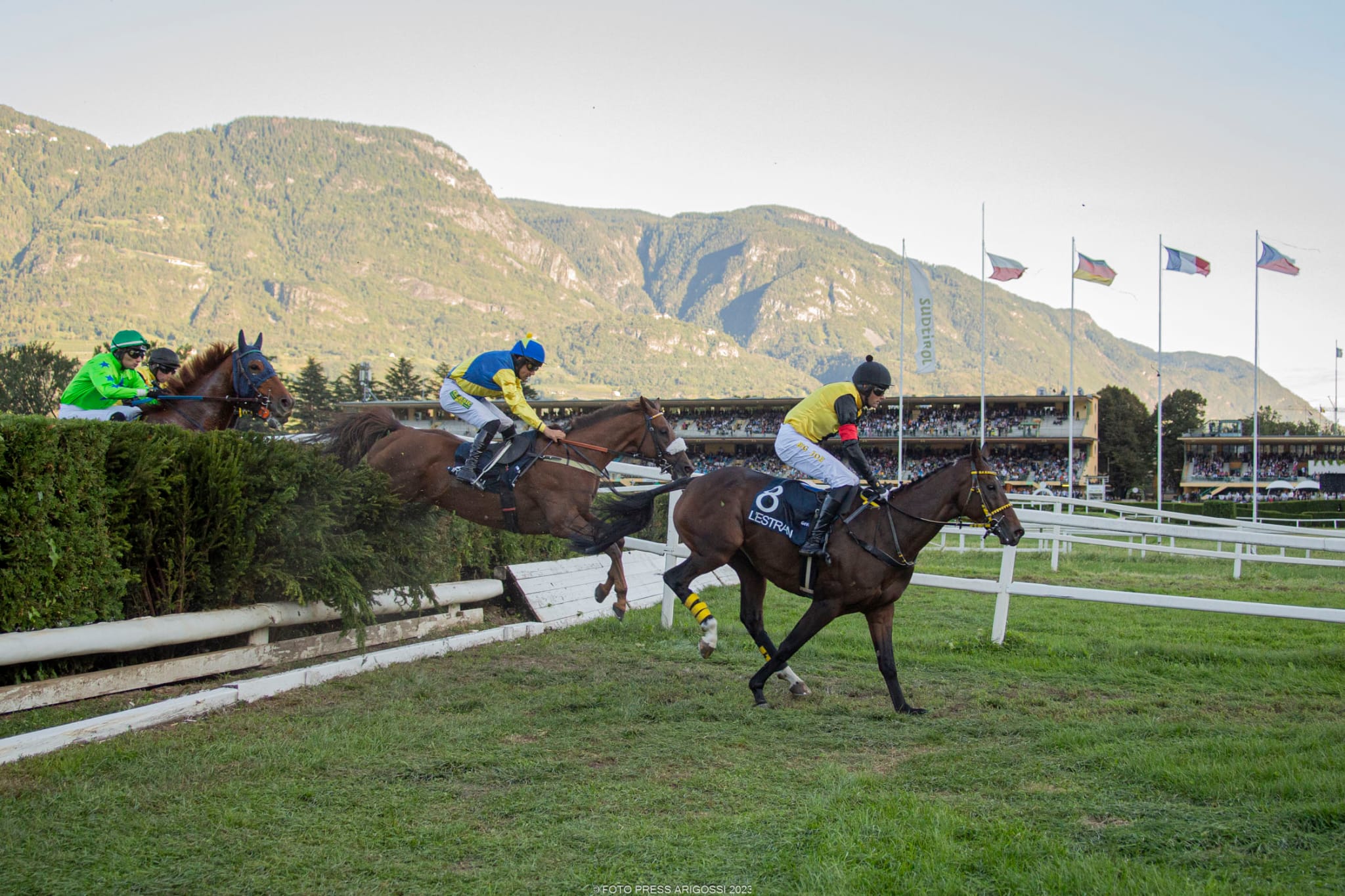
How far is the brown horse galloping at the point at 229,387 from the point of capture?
29.5 feet

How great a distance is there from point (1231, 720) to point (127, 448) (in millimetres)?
7321

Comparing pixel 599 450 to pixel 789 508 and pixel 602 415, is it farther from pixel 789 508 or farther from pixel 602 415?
pixel 789 508

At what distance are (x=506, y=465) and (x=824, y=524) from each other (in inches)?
125

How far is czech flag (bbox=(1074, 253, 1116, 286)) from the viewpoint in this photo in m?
36.3

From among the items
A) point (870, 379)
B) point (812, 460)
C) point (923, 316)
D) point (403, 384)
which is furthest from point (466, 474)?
point (403, 384)

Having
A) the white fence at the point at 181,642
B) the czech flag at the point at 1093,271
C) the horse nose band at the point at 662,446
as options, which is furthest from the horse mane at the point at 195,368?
the czech flag at the point at 1093,271

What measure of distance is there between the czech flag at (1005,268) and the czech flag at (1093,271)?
6.73 ft

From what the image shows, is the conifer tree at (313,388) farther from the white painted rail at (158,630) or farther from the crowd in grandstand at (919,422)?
the white painted rail at (158,630)

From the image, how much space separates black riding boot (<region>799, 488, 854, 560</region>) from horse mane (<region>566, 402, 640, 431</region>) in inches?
112

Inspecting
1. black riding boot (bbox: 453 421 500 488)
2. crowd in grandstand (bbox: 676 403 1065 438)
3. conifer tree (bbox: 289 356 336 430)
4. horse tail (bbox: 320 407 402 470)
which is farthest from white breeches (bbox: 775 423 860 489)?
conifer tree (bbox: 289 356 336 430)

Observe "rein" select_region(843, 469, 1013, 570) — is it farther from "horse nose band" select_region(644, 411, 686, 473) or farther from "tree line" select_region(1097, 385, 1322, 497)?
"tree line" select_region(1097, 385, 1322, 497)

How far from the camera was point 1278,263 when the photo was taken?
32.7m

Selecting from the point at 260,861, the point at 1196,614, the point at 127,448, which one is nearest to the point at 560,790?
the point at 260,861

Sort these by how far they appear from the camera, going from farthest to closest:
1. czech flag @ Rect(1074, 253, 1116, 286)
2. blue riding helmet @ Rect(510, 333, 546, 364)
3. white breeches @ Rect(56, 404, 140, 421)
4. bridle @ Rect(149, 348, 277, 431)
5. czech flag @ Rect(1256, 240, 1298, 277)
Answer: czech flag @ Rect(1074, 253, 1116, 286) → czech flag @ Rect(1256, 240, 1298, 277) → bridle @ Rect(149, 348, 277, 431) → blue riding helmet @ Rect(510, 333, 546, 364) → white breeches @ Rect(56, 404, 140, 421)
